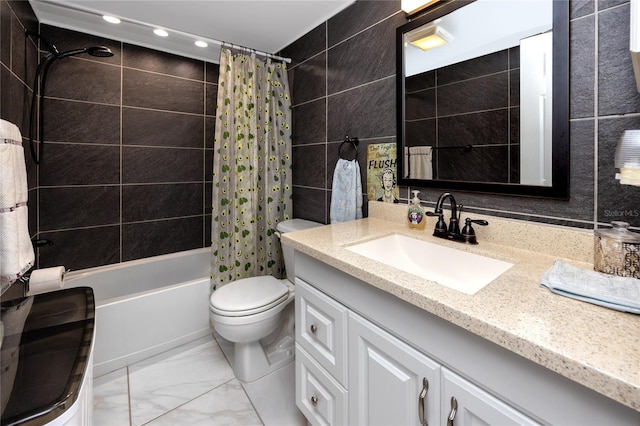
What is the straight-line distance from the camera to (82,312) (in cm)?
100

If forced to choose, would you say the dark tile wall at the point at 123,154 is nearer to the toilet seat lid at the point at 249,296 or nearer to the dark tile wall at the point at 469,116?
the toilet seat lid at the point at 249,296

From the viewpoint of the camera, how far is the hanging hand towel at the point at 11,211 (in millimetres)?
847

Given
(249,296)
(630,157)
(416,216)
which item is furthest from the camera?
(249,296)

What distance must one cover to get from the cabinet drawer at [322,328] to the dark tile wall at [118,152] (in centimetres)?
175

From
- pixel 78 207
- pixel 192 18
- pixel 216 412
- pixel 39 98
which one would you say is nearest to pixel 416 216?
pixel 216 412

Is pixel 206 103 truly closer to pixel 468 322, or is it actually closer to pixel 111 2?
pixel 111 2

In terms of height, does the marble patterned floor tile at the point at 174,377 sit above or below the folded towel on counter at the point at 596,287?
below

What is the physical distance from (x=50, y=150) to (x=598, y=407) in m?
2.87

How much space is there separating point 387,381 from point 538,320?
450mm

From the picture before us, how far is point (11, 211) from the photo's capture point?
0.87 metres

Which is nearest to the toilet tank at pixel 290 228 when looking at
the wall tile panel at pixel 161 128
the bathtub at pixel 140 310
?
the bathtub at pixel 140 310

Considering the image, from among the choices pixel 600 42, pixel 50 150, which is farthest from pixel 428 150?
pixel 50 150

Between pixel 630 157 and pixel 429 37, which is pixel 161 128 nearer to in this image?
pixel 429 37

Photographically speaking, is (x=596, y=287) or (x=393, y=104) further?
(x=393, y=104)
